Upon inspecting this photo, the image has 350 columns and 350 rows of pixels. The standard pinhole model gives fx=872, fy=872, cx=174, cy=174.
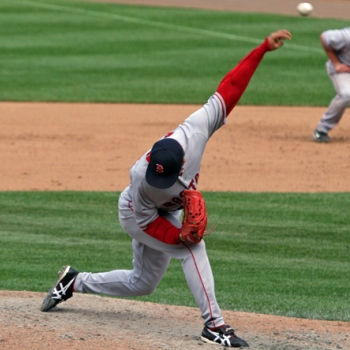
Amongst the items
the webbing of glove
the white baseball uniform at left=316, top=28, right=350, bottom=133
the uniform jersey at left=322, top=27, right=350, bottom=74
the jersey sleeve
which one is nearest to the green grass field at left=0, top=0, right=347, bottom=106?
the white baseball uniform at left=316, top=28, right=350, bottom=133

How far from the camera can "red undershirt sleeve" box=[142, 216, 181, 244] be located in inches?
195

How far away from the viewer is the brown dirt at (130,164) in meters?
5.03

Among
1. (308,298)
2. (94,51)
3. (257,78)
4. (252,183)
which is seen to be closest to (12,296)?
(308,298)

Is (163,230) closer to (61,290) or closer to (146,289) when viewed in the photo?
(146,289)

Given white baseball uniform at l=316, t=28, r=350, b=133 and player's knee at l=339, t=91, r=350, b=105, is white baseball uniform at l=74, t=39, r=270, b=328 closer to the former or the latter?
white baseball uniform at l=316, t=28, r=350, b=133

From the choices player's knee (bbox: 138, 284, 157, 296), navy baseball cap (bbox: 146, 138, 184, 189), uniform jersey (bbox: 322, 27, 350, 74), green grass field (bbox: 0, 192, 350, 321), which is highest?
uniform jersey (bbox: 322, 27, 350, 74)

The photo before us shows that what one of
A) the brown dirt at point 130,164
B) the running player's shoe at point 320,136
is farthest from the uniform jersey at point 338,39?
the brown dirt at point 130,164

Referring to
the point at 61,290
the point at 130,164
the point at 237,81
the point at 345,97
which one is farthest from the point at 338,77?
the point at 61,290

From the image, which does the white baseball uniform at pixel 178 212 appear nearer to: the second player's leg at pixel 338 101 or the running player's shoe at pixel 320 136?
the second player's leg at pixel 338 101

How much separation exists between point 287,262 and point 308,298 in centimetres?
97

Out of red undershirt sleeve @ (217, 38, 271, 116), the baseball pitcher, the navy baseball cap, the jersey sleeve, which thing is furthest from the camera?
red undershirt sleeve @ (217, 38, 271, 116)

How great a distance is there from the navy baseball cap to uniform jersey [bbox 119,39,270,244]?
0.09 metres

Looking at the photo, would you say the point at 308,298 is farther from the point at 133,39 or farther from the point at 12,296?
the point at 133,39

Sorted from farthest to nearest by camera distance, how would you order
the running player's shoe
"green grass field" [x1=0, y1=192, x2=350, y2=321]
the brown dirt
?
the running player's shoe → "green grass field" [x1=0, y1=192, x2=350, y2=321] → the brown dirt
